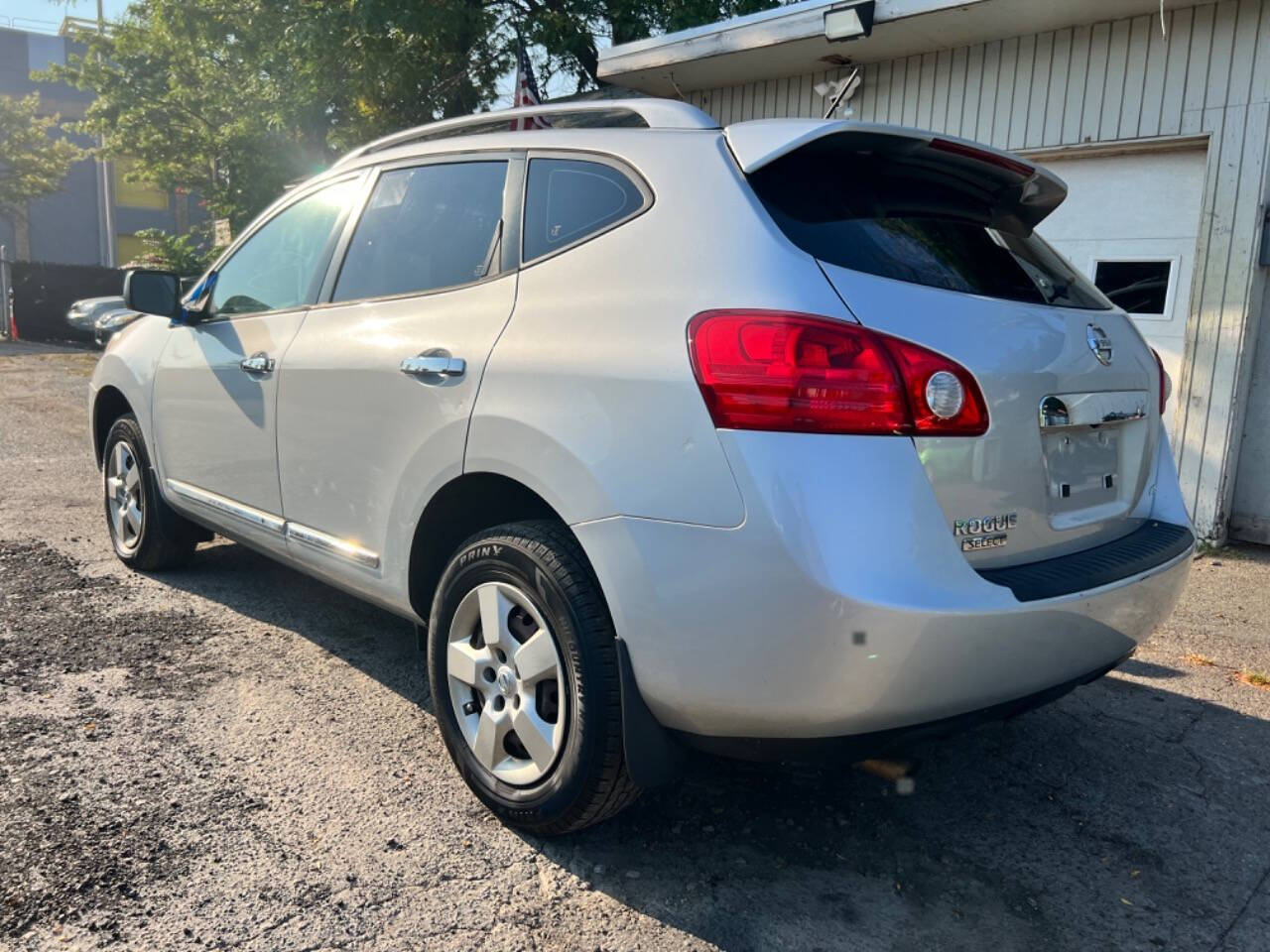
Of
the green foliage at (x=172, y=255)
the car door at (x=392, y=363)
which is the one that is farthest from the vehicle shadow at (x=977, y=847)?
the green foliage at (x=172, y=255)

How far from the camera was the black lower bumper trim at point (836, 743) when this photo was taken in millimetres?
2180

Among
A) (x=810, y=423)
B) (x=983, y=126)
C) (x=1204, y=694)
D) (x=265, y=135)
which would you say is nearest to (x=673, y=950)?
(x=810, y=423)

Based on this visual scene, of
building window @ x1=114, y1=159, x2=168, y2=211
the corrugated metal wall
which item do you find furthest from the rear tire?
building window @ x1=114, y1=159, x2=168, y2=211

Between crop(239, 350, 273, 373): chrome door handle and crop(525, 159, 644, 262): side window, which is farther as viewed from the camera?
crop(239, 350, 273, 373): chrome door handle

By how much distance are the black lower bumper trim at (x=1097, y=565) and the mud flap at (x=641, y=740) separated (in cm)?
79

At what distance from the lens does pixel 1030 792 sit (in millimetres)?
3006

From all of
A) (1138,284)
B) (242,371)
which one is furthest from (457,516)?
(1138,284)

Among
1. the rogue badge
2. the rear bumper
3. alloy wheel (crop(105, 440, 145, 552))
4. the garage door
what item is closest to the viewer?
the rear bumper

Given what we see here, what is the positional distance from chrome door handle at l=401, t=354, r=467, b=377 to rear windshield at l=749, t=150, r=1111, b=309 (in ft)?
3.04

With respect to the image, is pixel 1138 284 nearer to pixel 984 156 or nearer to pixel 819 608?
pixel 984 156

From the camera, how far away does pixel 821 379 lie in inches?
82.7

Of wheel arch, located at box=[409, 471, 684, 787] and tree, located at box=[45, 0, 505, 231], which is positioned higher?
tree, located at box=[45, 0, 505, 231]

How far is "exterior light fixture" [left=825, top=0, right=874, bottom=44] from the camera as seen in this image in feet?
22.1

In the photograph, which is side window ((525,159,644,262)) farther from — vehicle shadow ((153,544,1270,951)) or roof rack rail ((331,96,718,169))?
vehicle shadow ((153,544,1270,951))
